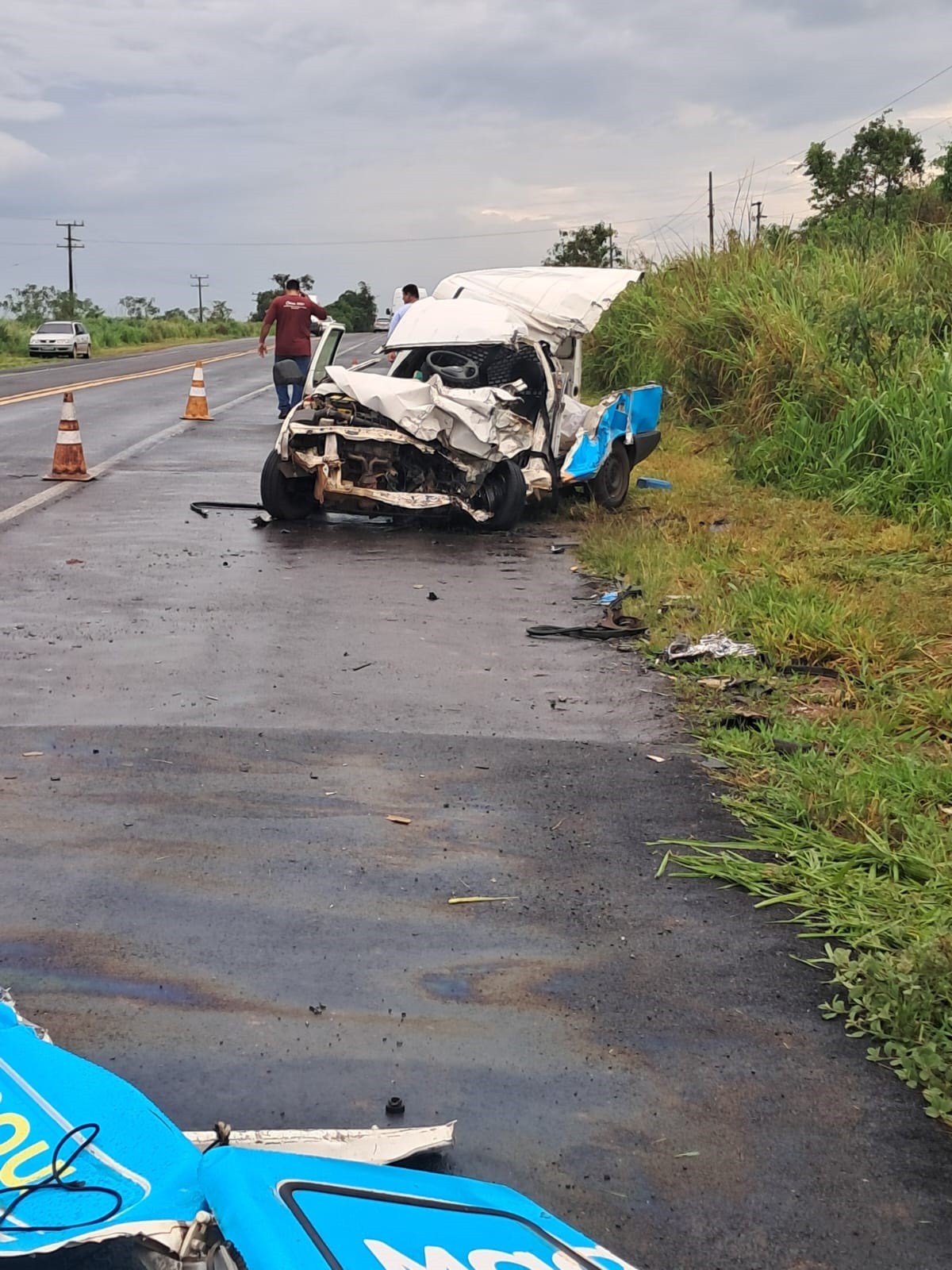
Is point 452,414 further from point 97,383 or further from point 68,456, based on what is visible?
point 97,383

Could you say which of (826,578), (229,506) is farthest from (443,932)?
(229,506)

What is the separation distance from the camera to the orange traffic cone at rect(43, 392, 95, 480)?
13703 mm

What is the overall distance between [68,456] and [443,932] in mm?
10930

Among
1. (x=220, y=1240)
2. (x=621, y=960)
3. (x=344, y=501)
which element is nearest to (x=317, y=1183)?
(x=220, y=1240)

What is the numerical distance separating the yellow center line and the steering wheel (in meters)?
8.59

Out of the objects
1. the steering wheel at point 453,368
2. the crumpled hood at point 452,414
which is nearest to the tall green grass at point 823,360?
the crumpled hood at point 452,414

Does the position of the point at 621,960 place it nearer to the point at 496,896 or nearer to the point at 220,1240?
the point at 496,896

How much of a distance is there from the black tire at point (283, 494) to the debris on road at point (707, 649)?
4.98 metres

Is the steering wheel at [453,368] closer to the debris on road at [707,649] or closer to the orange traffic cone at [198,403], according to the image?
the debris on road at [707,649]

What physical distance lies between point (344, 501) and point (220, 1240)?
933 centimetres

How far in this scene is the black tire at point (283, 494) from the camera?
450 inches

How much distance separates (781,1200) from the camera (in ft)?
9.05

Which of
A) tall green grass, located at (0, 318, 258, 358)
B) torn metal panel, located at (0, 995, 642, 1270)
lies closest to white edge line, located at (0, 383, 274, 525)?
torn metal panel, located at (0, 995, 642, 1270)

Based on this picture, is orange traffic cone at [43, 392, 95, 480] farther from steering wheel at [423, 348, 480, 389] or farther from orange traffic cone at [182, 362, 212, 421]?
orange traffic cone at [182, 362, 212, 421]
